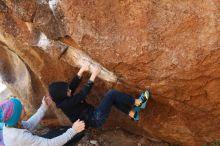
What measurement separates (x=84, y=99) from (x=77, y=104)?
0.40ft

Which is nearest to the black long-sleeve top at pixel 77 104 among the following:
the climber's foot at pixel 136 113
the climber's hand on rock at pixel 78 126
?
the climber's hand on rock at pixel 78 126

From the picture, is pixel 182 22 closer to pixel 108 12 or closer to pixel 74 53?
pixel 108 12

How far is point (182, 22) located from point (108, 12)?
946 mm

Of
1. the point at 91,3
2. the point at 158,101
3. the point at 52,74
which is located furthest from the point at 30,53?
the point at 158,101

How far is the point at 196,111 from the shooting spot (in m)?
5.85

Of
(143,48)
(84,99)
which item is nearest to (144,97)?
(143,48)

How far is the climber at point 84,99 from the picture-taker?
5.67m

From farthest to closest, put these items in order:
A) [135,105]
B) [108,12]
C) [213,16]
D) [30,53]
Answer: [30,53]
[135,105]
[108,12]
[213,16]

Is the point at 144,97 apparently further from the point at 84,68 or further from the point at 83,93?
the point at 84,68

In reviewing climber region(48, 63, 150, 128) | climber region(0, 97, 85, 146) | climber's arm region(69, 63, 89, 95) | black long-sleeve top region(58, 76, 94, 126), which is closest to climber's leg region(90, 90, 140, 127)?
climber region(48, 63, 150, 128)

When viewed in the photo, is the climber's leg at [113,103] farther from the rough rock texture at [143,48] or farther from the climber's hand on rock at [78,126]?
the climber's hand on rock at [78,126]

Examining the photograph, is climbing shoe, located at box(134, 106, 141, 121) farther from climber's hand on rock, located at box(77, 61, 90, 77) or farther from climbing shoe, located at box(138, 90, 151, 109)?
climber's hand on rock, located at box(77, 61, 90, 77)

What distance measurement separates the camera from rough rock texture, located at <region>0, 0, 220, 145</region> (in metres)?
5.13

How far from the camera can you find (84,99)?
5.85 meters
